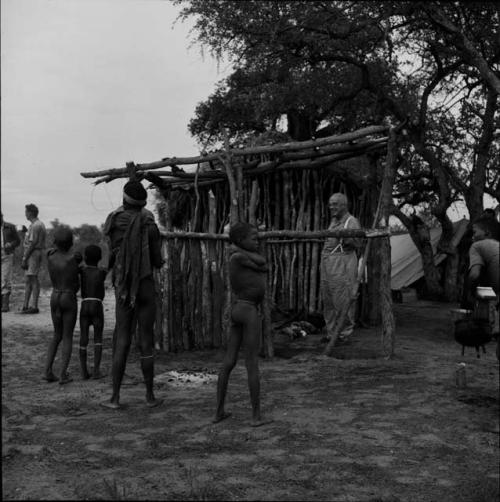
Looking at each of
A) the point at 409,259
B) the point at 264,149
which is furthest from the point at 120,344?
the point at 409,259

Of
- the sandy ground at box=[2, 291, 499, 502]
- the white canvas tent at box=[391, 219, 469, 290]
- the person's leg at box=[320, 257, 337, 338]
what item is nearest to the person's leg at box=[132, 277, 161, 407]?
the sandy ground at box=[2, 291, 499, 502]

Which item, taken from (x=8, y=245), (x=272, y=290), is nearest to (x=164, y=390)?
(x=272, y=290)

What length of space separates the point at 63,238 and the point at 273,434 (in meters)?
2.84

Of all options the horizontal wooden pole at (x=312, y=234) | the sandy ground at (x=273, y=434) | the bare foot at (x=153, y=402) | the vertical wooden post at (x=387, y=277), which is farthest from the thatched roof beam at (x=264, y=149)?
the bare foot at (x=153, y=402)

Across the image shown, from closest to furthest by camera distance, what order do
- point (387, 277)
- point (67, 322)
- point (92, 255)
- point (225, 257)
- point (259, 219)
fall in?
point (67, 322), point (92, 255), point (387, 277), point (225, 257), point (259, 219)

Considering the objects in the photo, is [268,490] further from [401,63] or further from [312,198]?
[401,63]

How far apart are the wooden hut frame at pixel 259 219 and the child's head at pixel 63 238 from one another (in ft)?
5.79

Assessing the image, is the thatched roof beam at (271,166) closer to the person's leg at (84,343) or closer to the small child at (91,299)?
the small child at (91,299)

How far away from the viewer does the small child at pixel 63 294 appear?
5.55m

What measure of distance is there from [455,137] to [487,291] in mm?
11330

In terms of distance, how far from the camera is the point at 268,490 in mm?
3020

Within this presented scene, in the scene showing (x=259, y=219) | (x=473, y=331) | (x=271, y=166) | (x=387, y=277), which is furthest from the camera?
(x=259, y=219)

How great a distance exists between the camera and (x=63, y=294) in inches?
219

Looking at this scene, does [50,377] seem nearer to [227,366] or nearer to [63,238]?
[63,238]
